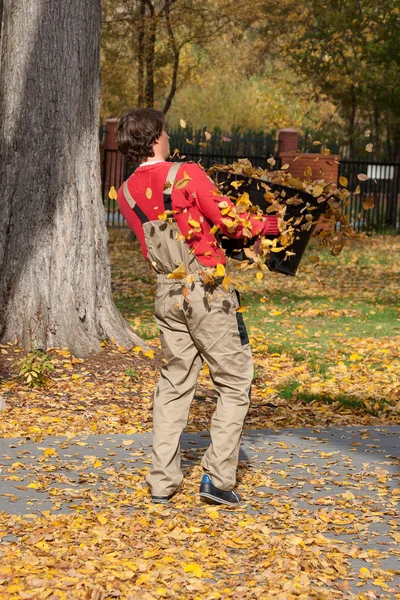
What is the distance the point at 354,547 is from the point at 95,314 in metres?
4.45

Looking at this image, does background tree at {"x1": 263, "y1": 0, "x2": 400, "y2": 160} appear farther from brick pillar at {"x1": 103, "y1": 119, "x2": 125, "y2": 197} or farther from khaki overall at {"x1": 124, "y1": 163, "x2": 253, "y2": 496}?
khaki overall at {"x1": 124, "y1": 163, "x2": 253, "y2": 496}

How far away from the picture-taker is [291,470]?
18.0ft

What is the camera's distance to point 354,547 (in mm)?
4289

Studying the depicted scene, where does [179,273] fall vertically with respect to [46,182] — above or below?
below

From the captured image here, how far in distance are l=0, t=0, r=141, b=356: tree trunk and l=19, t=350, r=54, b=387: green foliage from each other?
21.3 inches

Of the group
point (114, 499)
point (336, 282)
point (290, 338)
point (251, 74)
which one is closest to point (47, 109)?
point (290, 338)

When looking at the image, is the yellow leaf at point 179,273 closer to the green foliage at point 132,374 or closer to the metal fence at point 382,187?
the green foliage at point 132,374

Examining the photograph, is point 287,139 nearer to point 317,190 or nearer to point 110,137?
point 110,137

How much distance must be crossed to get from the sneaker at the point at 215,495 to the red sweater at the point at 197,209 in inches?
41.4

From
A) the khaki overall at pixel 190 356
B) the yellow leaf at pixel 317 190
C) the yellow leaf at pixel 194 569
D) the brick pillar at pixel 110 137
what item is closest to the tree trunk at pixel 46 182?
the khaki overall at pixel 190 356

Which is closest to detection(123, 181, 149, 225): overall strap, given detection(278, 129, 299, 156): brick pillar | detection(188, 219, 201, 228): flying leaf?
detection(188, 219, 201, 228): flying leaf

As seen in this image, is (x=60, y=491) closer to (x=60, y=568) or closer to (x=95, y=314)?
(x=60, y=568)

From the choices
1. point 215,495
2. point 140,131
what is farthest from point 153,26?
point 215,495

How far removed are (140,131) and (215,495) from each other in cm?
174
